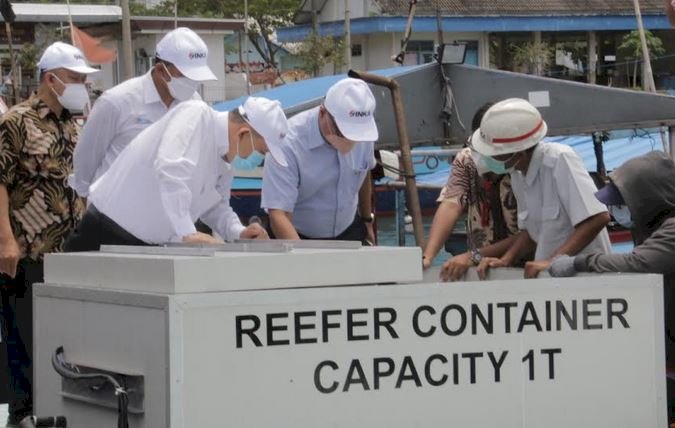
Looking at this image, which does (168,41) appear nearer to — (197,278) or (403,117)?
(197,278)

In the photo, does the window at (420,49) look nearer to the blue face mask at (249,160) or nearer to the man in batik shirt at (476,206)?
the man in batik shirt at (476,206)

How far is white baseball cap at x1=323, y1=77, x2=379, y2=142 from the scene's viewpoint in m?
6.83

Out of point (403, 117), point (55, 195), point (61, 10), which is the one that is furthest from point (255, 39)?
point (55, 195)

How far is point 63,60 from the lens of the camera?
734 cm

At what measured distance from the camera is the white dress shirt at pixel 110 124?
6980 mm

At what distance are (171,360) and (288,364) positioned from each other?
0.34 m

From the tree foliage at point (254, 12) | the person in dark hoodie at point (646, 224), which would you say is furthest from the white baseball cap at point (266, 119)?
the tree foliage at point (254, 12)

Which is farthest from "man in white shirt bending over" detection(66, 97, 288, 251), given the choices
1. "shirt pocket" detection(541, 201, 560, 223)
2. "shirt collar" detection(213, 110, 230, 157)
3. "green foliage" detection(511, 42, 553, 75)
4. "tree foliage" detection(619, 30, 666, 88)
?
"green foliage" detection(511, 42, 553, 75)

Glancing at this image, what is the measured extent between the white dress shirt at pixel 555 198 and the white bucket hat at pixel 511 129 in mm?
108

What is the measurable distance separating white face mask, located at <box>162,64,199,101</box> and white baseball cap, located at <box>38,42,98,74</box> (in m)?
0.59

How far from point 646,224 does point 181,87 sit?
2451 mm

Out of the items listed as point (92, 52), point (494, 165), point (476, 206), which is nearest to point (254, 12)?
point (92, 52)

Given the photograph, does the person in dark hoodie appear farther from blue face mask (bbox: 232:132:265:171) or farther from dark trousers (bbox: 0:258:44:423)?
dark trousers (bbox: 0:258:44:423)

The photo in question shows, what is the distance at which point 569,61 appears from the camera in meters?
58.3
